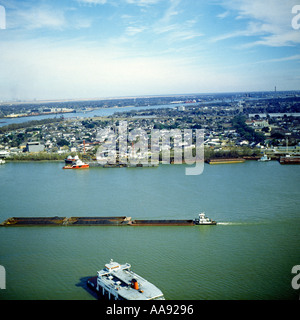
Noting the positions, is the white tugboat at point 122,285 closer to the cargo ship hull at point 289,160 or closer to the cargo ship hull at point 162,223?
the cargo ship hull at point 162,223

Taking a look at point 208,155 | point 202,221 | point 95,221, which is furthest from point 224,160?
point 95,221

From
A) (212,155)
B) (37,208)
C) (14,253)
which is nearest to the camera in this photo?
(14,253)

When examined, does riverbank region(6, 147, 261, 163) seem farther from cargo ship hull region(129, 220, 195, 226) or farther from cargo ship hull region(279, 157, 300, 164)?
cargo ship hull region(129, 220, 195, 226)

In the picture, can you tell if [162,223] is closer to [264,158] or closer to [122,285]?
[122,285]

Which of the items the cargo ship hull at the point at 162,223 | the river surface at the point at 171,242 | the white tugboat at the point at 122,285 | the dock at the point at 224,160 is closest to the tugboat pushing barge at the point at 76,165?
the river surface at the point at 171,242

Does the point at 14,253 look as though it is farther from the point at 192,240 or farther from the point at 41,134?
the point at 41,134

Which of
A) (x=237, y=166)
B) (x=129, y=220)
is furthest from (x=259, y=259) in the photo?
(x=237, y=166)
